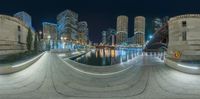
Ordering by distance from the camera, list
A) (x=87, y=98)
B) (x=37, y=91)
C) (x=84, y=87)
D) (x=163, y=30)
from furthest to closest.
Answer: (x=163, y=30), (x=84, y=87), (x=37, y=91), (x=87, y=98)

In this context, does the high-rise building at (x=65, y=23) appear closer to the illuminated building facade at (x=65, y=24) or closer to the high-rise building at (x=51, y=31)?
the illuminated building facade at (x=65, y=24)

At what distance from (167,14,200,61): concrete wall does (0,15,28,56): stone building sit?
2874 centimetres

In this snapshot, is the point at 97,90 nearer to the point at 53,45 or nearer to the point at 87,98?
the point at 87,98

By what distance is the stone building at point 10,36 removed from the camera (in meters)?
42.3

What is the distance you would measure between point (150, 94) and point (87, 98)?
3.11 meters

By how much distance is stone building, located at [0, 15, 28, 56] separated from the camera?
4228cm

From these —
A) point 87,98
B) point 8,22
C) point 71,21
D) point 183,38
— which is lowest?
point 87,98

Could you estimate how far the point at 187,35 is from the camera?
4172cm

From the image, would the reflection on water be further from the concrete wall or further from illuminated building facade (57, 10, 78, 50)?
illuminated building facade (57, 10, 78, 50)

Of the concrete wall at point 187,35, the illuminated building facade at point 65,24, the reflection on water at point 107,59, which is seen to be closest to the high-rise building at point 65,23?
the illuminated building facade at point 65,24

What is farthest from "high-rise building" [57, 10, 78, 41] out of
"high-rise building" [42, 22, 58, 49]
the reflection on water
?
the reflection on water

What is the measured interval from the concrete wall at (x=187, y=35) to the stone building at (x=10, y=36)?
94.3 feet

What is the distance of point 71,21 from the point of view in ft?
371

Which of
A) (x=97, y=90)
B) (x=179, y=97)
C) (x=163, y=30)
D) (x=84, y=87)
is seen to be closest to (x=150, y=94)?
(x=179, y=97)
